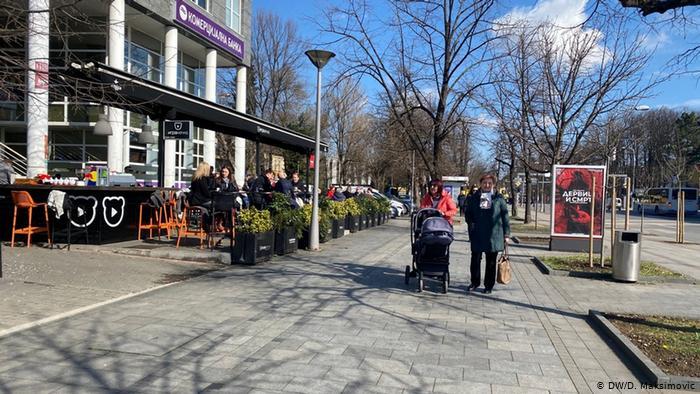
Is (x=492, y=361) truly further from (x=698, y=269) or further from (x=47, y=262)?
(x=698, y=269)

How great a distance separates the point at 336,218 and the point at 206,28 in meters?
14.8

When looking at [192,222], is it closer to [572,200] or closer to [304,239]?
[304,239]

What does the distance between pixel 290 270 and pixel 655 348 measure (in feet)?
20.0

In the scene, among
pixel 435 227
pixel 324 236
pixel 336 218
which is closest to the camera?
pixel 435 227

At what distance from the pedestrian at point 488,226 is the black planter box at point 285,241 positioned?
4.76m

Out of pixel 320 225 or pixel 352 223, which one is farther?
pixel 352 223

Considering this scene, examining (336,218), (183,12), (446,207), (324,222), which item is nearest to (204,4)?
(183,12)

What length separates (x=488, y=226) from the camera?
26.7ft

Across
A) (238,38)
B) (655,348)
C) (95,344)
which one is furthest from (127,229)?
(238,38)

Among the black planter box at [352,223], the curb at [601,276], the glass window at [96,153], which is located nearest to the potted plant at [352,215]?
the black planter box at [352,223]

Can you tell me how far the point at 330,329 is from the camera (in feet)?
19.3

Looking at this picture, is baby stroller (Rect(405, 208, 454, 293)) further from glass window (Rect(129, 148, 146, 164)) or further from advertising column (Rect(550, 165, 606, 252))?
glass window (Rect(129, 148, 146, 164))

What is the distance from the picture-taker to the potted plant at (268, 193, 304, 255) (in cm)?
1142

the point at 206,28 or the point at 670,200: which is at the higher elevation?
→ the point at 206,28
